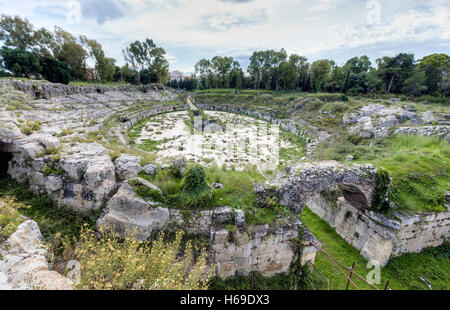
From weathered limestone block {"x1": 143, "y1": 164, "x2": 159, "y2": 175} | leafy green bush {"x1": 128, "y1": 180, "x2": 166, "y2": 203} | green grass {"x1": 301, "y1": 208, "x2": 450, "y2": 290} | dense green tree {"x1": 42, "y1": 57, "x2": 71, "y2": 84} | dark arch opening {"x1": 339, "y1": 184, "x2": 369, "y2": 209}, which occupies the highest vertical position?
dense green tree {"x1": 42, "y1": 57, "x2": 71, "y2": 84}

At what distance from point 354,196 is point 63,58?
160 ft

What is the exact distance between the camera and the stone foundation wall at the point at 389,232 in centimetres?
744

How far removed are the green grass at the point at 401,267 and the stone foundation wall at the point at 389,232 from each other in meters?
0.26

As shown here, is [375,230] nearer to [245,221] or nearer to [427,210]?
[427,210]

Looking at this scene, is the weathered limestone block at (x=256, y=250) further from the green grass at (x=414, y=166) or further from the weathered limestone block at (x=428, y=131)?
the weathered limestone block at (x=428, y=131)

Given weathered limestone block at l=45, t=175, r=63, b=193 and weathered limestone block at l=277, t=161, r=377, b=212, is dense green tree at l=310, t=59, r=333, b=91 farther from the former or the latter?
weathered limestone block at l=45, t=175, r=63, b=193

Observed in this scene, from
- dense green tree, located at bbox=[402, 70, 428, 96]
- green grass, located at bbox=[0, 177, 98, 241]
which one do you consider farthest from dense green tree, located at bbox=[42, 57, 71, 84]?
dense green tree, located at bbox=[402, 70, 428, 96]

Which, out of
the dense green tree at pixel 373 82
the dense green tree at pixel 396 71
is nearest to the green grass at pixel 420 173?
the dense green tree at pixel 373 82

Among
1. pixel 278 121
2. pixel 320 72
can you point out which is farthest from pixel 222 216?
pixel 320 72

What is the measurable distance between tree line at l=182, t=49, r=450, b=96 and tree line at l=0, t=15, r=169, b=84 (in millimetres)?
19982

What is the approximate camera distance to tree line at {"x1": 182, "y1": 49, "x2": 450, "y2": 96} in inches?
1286
